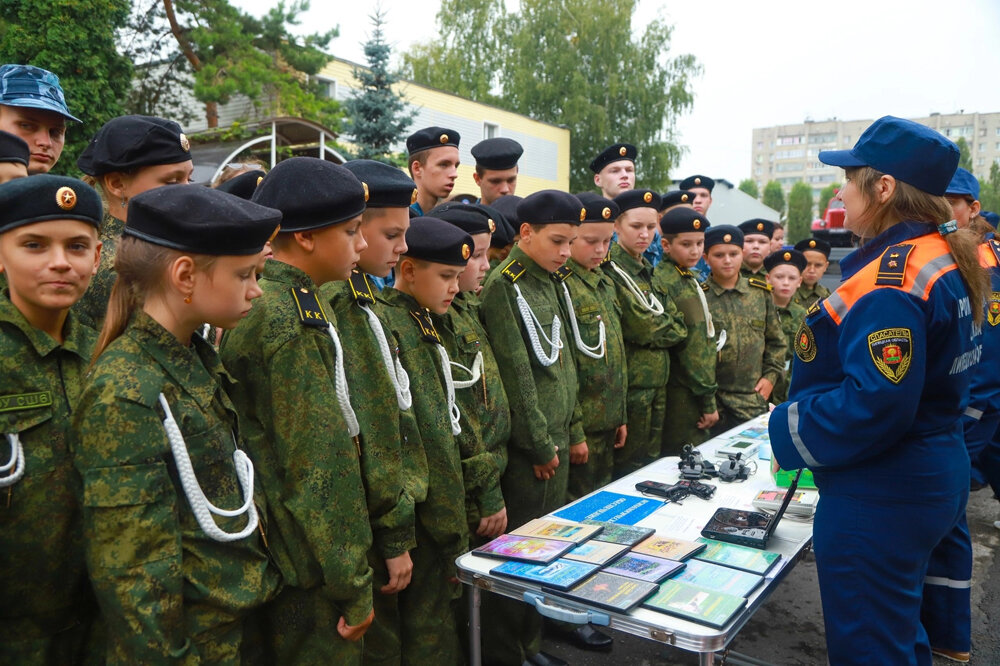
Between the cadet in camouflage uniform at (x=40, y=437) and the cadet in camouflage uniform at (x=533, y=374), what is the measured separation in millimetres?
1730

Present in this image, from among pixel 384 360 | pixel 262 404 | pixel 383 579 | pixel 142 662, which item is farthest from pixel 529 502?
pixel 142 662

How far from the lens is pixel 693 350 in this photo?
4.75 m

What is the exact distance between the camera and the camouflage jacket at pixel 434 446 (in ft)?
8.46

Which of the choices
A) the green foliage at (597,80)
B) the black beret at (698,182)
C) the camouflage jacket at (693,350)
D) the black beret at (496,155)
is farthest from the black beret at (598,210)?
the green foliage at (597,80)

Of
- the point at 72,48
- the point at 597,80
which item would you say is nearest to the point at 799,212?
the point at 597,80

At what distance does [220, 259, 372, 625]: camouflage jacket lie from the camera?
1.96m

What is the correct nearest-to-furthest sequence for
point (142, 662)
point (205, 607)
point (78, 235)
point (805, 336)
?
point (142, 662) → point (205, 607) → point (78, 235) → point (805, 336)

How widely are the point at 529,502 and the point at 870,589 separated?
1.49 m

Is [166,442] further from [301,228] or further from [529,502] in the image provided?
[529,502]

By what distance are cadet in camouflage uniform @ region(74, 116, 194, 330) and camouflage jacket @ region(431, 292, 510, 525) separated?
1.10 meters

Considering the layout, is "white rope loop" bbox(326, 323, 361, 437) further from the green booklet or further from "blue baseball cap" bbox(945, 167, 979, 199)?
"blue baseball cap" bbox(945, 167, 979, 199)

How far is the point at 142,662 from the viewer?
1.57m

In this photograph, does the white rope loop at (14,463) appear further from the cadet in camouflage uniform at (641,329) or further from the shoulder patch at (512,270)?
the cadet in camouflage uniform at (641,329)

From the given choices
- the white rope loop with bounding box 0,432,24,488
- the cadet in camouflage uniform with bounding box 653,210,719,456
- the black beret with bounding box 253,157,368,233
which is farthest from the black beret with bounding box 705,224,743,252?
the white rope loop with bounding box 0,432,24,488
